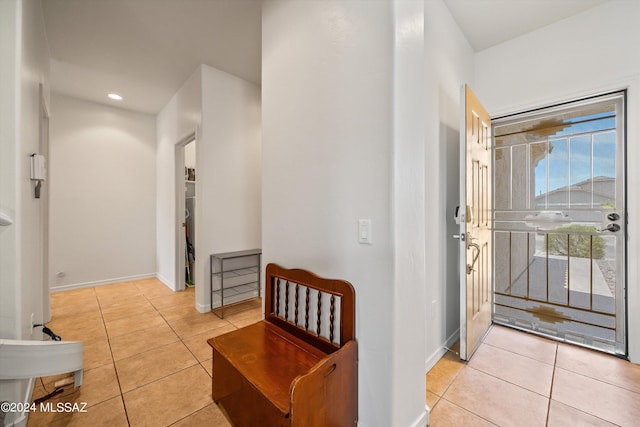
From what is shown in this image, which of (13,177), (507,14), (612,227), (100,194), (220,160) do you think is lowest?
(612,227)

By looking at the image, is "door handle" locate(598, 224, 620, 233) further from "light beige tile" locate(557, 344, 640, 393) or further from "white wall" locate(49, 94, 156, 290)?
"white wall" locate(49, 94, 156, 290)

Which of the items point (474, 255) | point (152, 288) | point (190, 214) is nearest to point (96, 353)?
point (152, 288)

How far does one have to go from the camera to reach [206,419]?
1.46m

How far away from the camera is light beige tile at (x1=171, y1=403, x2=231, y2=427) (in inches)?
56.0

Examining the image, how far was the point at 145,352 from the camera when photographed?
2117 mm

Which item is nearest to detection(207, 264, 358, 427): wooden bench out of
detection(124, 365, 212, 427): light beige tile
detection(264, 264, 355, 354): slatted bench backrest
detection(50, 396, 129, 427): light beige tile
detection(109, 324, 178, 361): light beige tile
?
detection(264, 264, 355, 354): slatted bench backrest

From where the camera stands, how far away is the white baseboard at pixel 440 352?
74.5 inches

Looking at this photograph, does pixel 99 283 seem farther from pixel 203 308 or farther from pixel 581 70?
pixel 581 70

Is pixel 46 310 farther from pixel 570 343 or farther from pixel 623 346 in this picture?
pixel 623 346

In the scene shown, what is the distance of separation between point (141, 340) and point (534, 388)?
10.3 feet

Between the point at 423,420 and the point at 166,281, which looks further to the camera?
the point at 166,281

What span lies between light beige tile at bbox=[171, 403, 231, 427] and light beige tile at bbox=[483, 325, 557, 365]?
227cm

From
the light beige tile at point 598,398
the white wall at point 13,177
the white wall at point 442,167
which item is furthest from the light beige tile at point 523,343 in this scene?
the white wall at point 13,177

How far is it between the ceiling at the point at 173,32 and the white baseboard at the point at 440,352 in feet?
9.22
